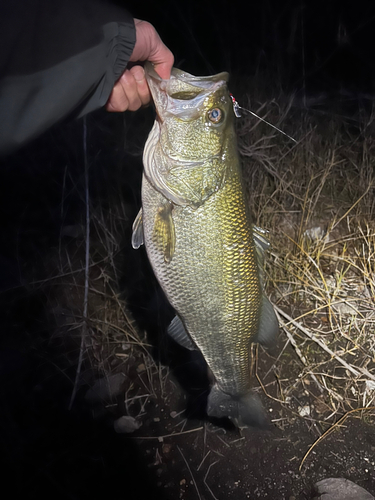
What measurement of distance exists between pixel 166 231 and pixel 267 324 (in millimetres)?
694

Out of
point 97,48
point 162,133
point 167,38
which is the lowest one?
point 162,133

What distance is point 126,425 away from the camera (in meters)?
2.72

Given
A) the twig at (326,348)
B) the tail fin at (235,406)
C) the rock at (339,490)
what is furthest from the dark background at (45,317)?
the twig at (326,348)

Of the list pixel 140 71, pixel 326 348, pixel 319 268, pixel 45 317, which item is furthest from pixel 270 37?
pixel 45 317

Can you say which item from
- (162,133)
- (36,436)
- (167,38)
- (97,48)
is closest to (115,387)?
(36,436)

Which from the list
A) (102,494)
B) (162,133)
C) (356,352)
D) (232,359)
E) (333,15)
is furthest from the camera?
(333,15)

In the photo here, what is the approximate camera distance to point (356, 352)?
300 cm

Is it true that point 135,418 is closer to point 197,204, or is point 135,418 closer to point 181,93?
point 197,204

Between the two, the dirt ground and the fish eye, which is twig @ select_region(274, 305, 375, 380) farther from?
the fish eye

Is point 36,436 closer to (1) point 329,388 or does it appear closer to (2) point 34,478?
(2) point 34,478

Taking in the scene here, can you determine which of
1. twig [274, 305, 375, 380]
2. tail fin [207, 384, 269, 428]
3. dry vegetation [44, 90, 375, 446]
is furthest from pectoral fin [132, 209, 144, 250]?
twig [274, 305, 375, 380]

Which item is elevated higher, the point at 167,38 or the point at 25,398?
the point at 167,38

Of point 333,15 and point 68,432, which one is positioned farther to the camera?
point 333,15

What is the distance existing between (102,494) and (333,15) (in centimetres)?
807
